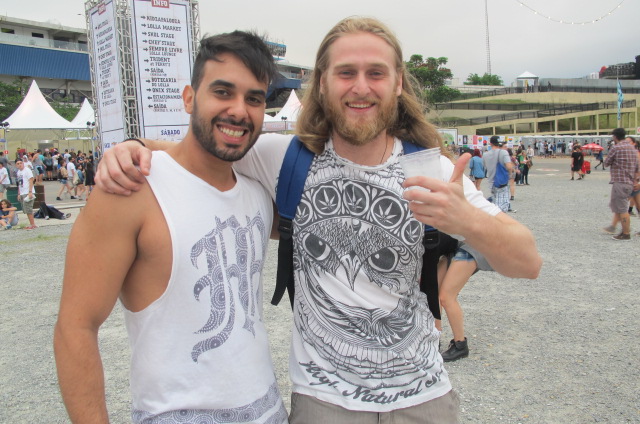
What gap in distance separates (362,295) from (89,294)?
91cm

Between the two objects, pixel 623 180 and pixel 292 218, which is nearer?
pixel 292 218

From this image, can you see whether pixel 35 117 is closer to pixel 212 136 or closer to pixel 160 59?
pixel 160 59

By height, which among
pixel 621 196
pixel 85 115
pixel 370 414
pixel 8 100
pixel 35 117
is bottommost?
pixel 370 414

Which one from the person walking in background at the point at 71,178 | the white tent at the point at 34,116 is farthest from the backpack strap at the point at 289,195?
the white tent at the point at 34,116

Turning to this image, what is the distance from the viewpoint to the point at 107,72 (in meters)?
10.6

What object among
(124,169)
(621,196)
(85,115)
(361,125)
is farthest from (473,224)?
(85,115)

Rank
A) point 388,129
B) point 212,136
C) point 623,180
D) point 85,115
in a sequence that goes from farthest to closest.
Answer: point 85,115 → point 623,180 → point 388,129 → point 212,136

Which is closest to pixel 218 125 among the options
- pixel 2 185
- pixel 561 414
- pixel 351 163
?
pixel 351 163

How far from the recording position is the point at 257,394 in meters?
1.71

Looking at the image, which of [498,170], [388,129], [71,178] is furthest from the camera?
[71,178]

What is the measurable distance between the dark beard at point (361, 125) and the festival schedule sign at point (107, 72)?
9320mm

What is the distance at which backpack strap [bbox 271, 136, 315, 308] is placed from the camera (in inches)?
75.8

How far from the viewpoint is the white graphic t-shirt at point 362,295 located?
178 cm

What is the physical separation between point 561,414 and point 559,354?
105 centimetres
